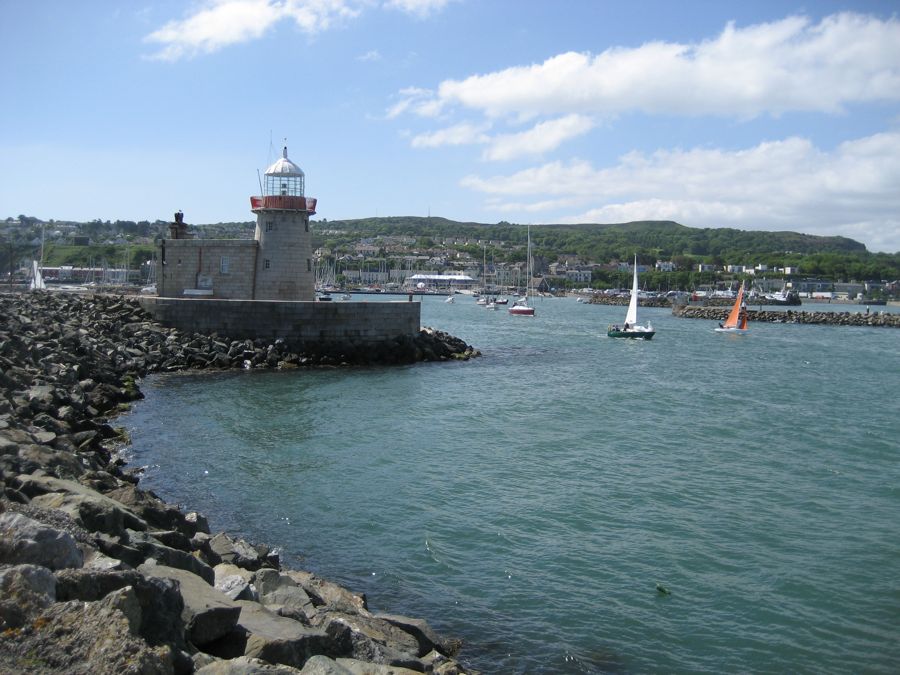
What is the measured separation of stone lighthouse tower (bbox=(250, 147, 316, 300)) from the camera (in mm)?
29578

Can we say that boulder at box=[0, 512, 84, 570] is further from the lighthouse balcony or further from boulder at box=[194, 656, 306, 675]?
the lighthouse balcony

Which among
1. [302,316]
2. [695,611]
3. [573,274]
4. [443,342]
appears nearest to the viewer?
[695,611]

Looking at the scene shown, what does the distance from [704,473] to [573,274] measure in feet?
515

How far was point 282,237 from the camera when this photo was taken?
2962 centimetres

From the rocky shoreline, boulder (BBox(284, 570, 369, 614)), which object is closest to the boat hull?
the rocky shoreline

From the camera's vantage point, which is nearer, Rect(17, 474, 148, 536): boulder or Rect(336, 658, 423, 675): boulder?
Rect(336, 658, 423, 675): boulder

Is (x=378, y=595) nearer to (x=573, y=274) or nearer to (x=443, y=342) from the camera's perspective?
(x=443, y=342)

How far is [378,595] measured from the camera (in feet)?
27.7

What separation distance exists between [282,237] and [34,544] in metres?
25.9

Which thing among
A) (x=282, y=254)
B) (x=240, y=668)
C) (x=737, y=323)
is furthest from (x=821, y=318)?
(x=240, y=668)

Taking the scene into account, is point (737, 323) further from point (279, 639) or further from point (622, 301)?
point (622, 301)

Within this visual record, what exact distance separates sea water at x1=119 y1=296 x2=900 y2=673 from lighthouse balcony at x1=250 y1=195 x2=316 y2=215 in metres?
7.78

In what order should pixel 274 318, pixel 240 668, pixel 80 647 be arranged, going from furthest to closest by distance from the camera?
pixel 274 318
pixel 240 668
pixel 80 647

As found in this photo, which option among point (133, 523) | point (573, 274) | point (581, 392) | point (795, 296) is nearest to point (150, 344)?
point (581, 392)
